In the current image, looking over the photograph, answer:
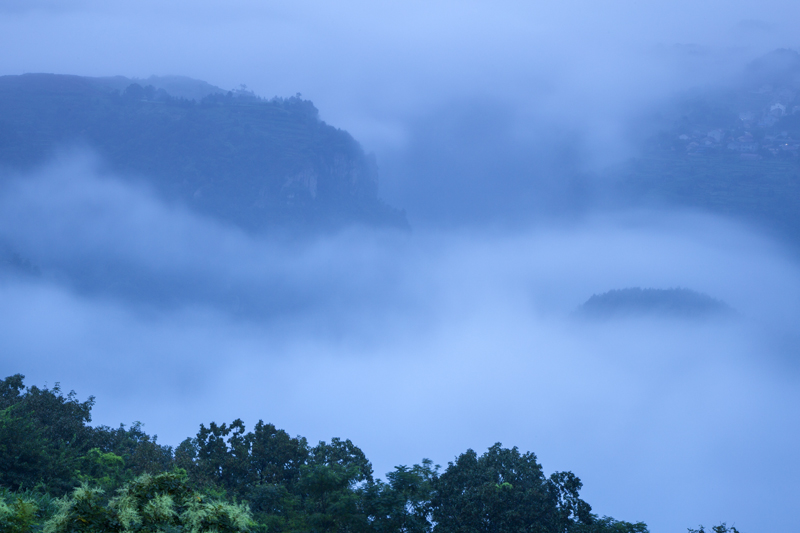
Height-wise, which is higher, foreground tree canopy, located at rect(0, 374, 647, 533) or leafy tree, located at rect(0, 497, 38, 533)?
foreground tree canopy, located at rect(0, 374, 647, 533)

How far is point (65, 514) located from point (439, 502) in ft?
78.7

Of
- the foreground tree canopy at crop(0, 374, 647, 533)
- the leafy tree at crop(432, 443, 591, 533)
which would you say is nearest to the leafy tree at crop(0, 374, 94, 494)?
the foreground tree canopy at crop(0, 374, 647, 533)

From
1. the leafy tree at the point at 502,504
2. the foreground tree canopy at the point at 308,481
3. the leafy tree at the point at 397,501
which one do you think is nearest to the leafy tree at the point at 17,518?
the foreground tree canopy at the point at 308,481

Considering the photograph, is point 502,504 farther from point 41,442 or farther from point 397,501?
point 41,442

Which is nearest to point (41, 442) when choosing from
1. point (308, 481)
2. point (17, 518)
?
point (308, 481)

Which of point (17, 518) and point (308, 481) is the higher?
point (308, 481)

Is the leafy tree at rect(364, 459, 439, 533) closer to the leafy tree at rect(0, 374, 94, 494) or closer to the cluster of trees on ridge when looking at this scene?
the cluster of trees on ridge

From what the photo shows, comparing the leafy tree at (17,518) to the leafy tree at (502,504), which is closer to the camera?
the leafy tree at (17,518)

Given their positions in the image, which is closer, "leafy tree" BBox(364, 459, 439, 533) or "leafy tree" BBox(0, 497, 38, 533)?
"leafy tree" BBox(0, 497, 38, 533)

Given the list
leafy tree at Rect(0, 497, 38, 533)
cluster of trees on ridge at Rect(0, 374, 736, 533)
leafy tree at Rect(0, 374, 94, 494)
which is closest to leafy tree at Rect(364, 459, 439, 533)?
cluster of trees on ridge at Rect(0, 374, 736, 533)

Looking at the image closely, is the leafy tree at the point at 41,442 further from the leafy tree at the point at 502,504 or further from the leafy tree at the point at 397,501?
the leafy tree at the point at 502,504

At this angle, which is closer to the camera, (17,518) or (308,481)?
(17,518)

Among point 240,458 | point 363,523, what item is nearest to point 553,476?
point 363,523

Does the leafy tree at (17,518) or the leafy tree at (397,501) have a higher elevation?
the leafy tree at (397,501)
